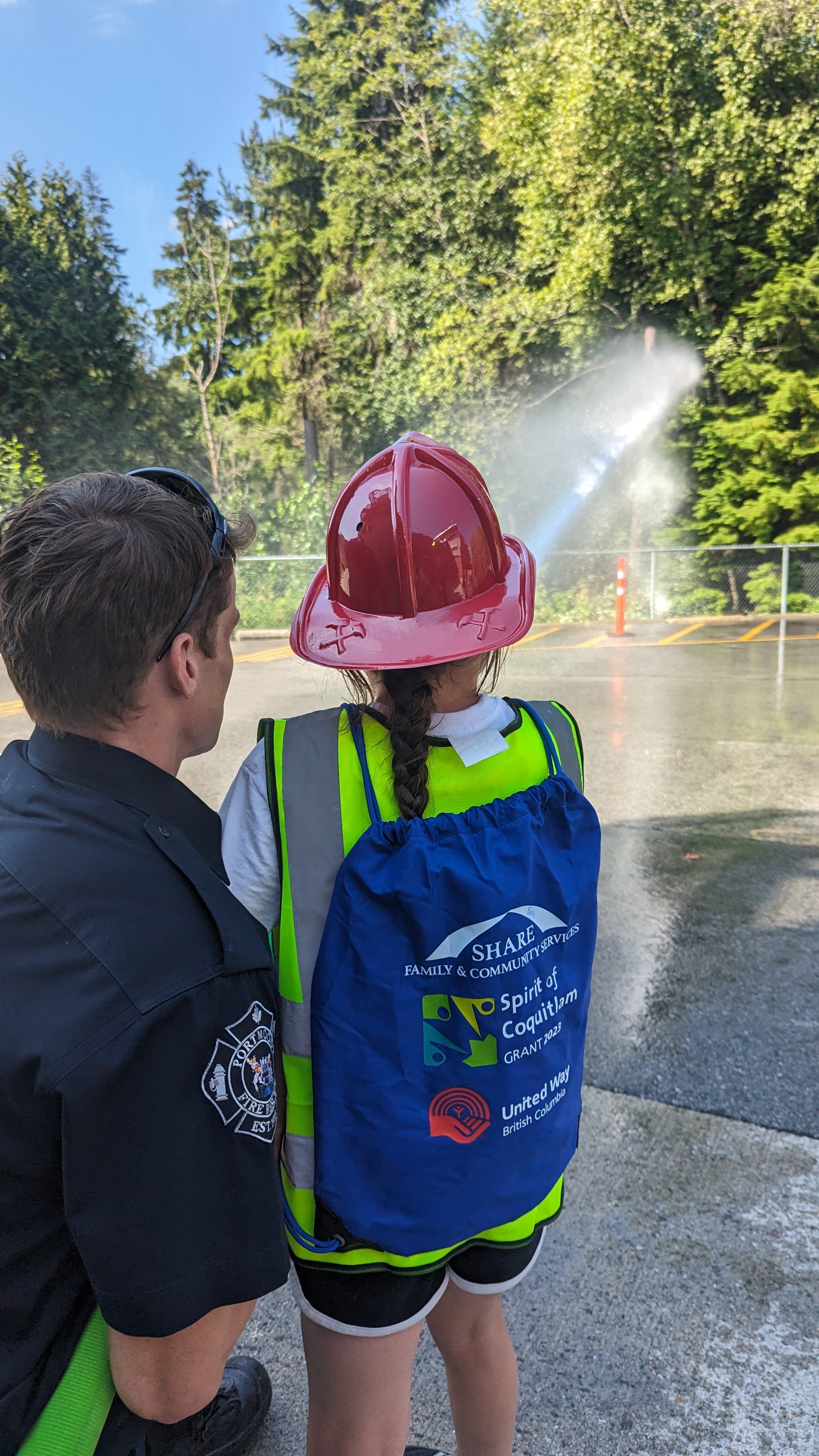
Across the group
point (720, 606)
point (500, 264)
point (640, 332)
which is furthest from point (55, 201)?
point (720, 606)

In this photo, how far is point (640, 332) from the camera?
1828cm

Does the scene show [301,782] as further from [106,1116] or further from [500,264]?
[500,264]

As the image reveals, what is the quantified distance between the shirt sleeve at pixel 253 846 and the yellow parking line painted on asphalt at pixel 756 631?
1362 cm

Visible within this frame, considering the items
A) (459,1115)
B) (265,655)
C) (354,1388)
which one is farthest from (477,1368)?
(265,655)

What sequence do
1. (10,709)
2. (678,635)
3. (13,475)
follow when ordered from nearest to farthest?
1. (10,709)
2. (678,635)
3. (13,475)

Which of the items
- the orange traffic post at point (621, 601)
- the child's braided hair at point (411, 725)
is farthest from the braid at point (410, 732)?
the orange traffic post at point (621, 601)

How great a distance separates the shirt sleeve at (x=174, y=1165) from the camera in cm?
85

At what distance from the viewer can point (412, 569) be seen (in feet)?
4.26

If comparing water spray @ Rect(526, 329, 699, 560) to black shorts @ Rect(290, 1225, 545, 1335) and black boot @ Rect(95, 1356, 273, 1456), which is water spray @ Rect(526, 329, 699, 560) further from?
black shorts @ Rect(290, 1225, 545, 1335)

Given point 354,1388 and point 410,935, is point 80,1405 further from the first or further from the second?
point 410,935

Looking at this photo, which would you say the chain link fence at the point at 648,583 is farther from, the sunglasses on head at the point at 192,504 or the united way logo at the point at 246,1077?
the united way logo at the point at 246,1077

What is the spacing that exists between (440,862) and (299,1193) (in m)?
0.50

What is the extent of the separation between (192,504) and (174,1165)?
75 cm

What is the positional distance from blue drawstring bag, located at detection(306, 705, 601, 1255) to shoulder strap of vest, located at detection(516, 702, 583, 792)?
18cm
